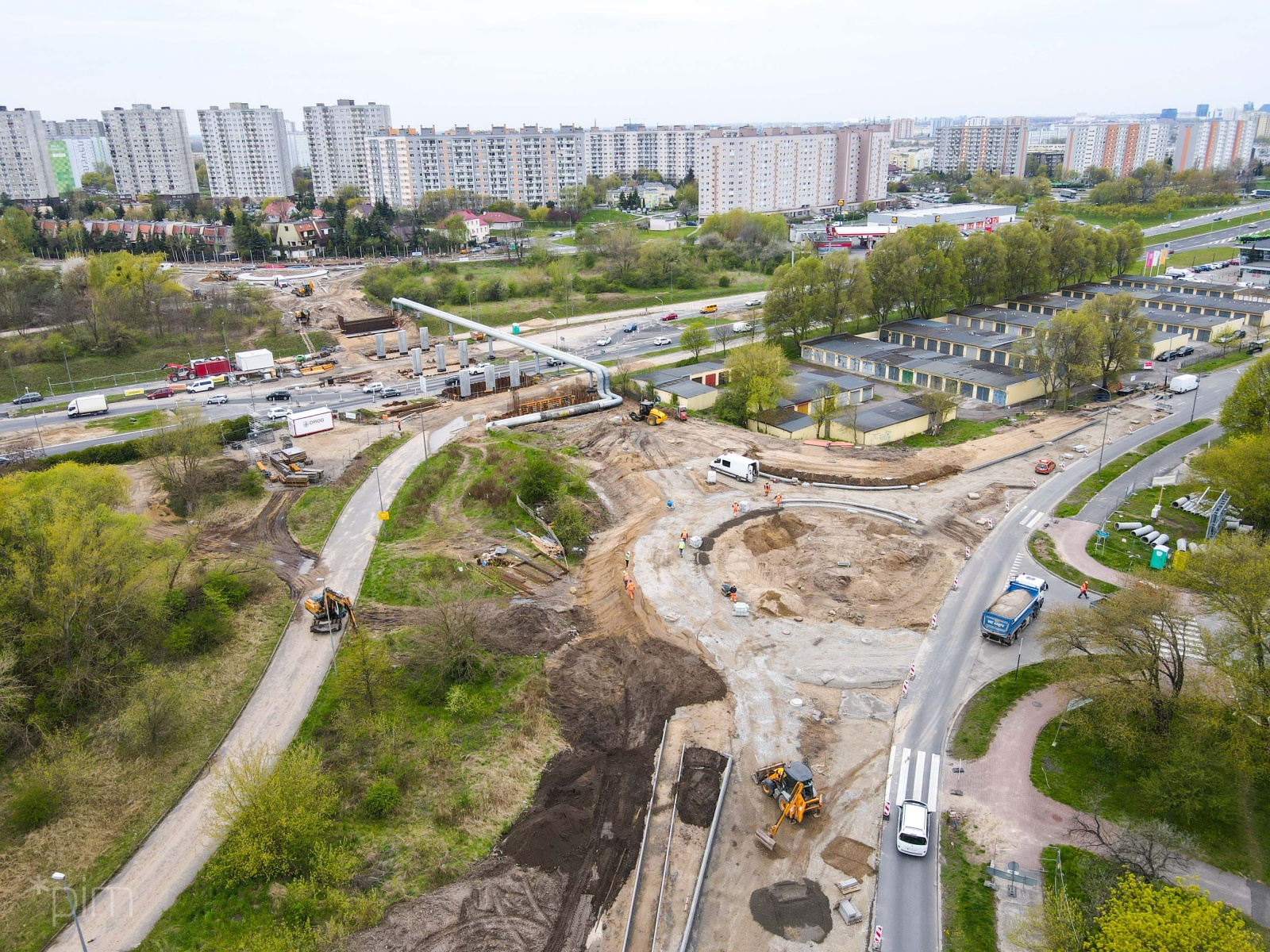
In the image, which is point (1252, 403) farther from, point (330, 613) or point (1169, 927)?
point (330, 613)

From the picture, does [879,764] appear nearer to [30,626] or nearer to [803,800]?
[803,800]

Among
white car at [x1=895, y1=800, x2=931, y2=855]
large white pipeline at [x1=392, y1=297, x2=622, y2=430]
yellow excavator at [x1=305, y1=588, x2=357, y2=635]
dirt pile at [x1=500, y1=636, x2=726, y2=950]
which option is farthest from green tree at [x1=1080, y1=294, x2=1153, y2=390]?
yellow excavator at [x1=305, y1=588, x2=357, y2=635]

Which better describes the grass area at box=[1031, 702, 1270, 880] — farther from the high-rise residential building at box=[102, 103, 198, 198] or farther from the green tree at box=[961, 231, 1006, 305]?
the high-rise residential building at box=[102, 103, 198, 198]

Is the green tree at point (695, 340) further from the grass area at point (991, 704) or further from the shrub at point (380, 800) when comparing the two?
the shrub at point (380, 800)

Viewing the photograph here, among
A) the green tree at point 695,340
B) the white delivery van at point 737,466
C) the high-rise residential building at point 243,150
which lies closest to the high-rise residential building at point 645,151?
the high-rise residential building at point 243,150

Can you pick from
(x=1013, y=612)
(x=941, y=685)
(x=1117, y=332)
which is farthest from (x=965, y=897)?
(x=1117, y=332)

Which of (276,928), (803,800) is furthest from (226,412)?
(803,800)
